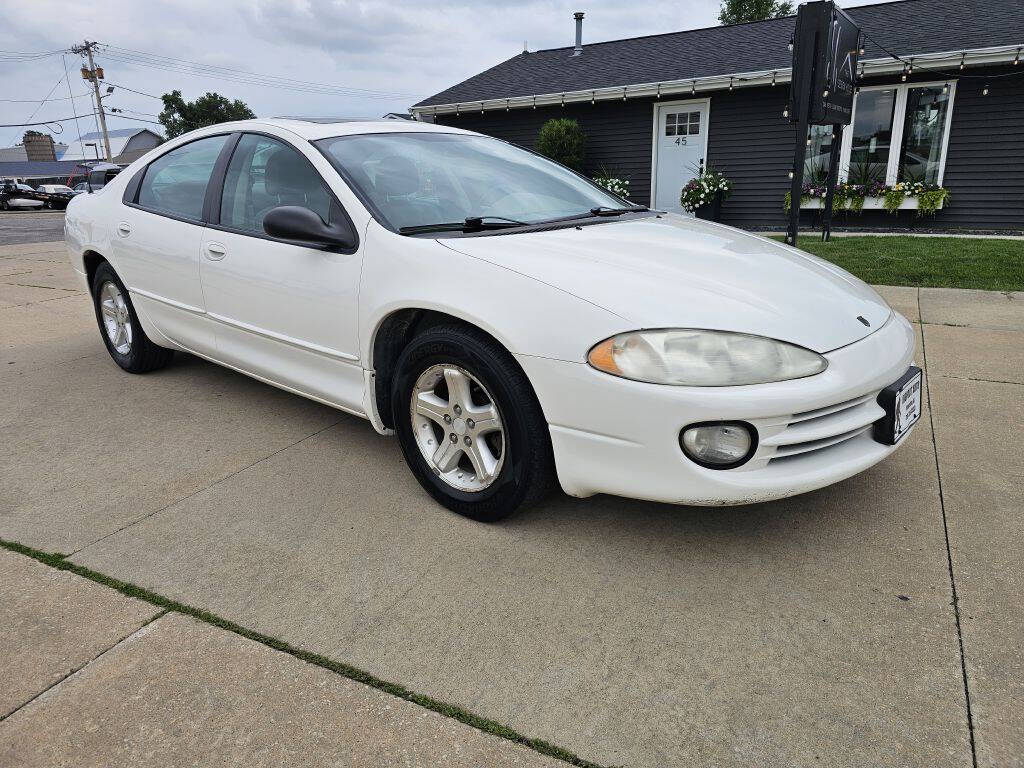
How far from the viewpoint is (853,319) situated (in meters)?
2.50

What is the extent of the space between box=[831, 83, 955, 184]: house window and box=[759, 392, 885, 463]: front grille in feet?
36.0

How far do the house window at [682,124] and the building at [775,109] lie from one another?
19 mm

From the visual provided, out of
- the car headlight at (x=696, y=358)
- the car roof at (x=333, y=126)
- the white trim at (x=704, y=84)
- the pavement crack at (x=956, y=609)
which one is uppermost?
the white trim at (x=704, y=84)

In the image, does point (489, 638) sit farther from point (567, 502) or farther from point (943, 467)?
point (943, 467)

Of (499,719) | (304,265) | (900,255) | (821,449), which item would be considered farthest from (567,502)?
(900,255)

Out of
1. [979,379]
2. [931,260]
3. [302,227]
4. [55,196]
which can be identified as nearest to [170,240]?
[302,227]

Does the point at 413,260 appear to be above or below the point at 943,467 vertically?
above

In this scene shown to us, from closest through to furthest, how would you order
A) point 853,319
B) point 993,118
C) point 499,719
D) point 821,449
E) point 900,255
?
point 499,719 → point 821,449 → point 853,319 → point 900,255 → point 993,118

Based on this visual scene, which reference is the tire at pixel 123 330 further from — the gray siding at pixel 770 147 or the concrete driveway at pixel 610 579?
the gray siding at pixel 770 147

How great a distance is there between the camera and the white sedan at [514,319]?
2.16m

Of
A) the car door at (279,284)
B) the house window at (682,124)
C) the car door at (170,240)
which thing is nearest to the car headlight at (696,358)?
the car door at (279,284)

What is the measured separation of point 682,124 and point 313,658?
1319cm

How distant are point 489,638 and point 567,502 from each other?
84 centimetres

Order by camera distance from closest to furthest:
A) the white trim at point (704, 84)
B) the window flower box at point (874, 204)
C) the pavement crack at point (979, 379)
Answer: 1. the pavement crack at point (979, 379)
2. the white trim at point (704, 84)
3. the window flower box at point (874, 204)
